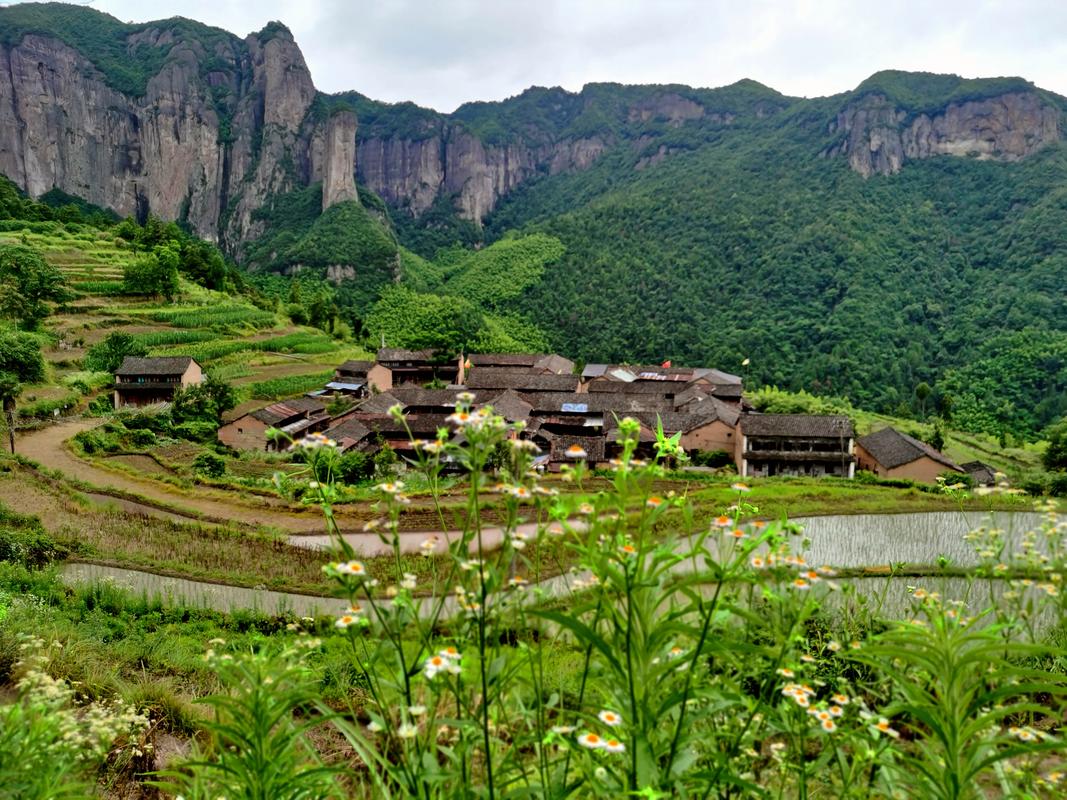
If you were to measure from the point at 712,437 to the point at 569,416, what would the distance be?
935 cm

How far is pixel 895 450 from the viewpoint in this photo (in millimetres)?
34812

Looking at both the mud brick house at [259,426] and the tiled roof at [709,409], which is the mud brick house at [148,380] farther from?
the tiled roof at [709,409]

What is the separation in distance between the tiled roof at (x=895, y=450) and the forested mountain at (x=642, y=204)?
2225cm

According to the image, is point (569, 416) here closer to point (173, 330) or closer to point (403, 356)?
point (403, 356)

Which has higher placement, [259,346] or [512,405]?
[259,346]

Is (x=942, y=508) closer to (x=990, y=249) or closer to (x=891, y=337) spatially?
(x=891, y=337)

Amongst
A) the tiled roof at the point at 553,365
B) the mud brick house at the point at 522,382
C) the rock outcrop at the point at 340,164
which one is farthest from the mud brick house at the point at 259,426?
the rock outcrop at the point at 340,164

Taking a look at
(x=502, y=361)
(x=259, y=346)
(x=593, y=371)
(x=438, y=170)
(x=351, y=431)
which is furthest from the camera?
(x=438, y=170)

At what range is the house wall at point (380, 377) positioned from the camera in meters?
51.9

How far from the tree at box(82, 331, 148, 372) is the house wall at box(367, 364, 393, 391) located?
16.1 metres

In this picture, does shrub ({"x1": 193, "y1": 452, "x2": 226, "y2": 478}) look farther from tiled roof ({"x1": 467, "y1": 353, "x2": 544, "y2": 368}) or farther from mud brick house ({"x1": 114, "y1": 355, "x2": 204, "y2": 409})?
tiled roof ({"x1": 467, "y1": 353, "x2": 544, "y2": 368})

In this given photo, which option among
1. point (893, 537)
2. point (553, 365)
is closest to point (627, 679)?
point (893, 537)

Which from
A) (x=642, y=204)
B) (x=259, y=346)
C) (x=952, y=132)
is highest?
(x=952, y=132)

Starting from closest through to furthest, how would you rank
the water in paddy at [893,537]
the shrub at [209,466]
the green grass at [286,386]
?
the water in paddy at [893,537] < the shrub at [209,466] < the green grass at [286,386]
